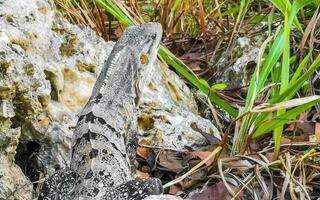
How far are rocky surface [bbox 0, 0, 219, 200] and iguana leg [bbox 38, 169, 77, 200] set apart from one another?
150 mm

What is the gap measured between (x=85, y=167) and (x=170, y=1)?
2.60 m

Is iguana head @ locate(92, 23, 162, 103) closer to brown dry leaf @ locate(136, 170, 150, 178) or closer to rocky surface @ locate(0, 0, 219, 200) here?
rocky surface @ locate(0, 0, 219, 200)

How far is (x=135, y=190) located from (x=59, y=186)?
1.31 ft

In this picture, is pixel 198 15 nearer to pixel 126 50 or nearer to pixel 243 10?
pixel 243 10

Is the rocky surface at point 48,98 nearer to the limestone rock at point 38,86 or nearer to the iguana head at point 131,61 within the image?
the limestone rock at point 38,86

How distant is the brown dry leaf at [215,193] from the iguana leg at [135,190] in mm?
353

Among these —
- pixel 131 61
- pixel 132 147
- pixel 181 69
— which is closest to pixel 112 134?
pixel 132 147

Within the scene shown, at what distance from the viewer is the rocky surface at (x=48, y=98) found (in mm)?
4117

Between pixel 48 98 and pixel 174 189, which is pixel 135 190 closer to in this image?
pixel 174 189

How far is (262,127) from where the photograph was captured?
4469 mm

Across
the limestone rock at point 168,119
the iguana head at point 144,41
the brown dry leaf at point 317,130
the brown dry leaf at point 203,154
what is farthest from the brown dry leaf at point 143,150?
the brown dry leaf at point 317,130

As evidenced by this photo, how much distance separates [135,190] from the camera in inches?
154

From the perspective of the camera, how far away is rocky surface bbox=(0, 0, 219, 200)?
412cm

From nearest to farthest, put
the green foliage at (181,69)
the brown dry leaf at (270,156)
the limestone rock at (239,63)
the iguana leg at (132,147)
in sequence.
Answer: the iguana leg at (132,147) < the brown dry leaf at (270,156) < the green foliage at (181,69) < the limestone rock at (239,63)
